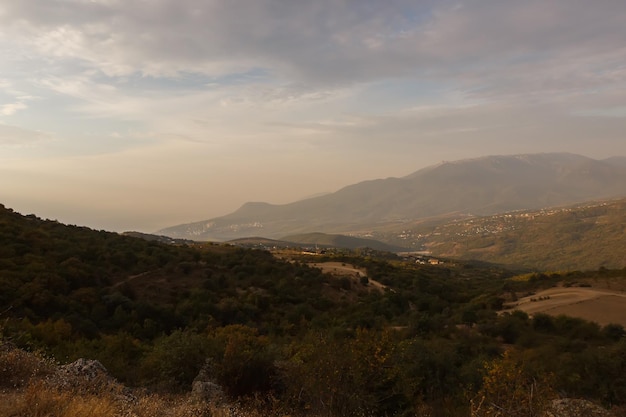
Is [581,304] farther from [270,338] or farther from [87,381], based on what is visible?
[87,381]

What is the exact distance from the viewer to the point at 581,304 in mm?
28438

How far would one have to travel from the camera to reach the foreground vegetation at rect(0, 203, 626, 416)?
823cm

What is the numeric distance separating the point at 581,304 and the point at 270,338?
26.0 m

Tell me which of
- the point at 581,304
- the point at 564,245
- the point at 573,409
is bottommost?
the point at 564,245

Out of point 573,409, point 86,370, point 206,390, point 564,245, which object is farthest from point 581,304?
point 564,245

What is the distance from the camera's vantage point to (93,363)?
28.9 ft

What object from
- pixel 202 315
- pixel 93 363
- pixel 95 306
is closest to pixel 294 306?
pixel 202 315

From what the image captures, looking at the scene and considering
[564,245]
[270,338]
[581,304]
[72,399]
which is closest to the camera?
[72,399]

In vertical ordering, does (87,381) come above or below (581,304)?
above

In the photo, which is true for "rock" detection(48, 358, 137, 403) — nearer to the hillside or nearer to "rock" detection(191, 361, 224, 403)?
"rock" detection(191, 361, 224, 403)

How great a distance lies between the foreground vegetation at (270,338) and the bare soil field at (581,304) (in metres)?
2.64

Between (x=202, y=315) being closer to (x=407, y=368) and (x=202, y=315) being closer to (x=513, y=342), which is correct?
(x=407, y=368)

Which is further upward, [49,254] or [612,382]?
[49,254]

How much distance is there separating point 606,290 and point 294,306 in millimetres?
29461
